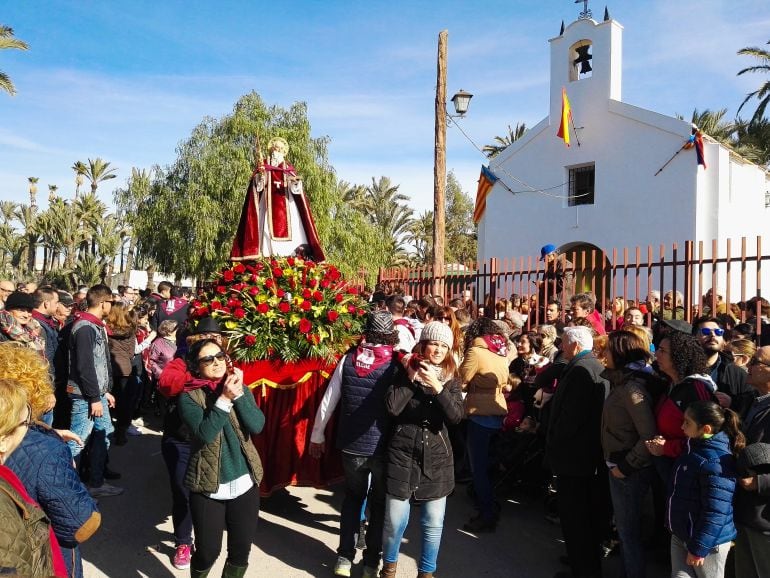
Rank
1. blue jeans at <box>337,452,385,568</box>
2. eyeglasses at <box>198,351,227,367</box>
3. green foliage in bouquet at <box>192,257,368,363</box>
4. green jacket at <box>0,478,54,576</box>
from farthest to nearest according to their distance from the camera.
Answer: green foliage in bouquet at <box>192,257,368,363</box> → blue jeans at <box>337,452,385,568</box> → eyeglasses at <box>198,351,227,367</box> → green jacket at <box>0,478,54,576</box>

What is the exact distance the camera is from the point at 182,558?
443cm

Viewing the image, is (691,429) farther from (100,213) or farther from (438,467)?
(100,213)

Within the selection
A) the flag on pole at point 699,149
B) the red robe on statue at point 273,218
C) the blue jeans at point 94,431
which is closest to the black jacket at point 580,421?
the red robe on statue at point 273,218

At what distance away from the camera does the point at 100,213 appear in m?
42.1

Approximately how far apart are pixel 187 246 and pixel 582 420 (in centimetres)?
1974

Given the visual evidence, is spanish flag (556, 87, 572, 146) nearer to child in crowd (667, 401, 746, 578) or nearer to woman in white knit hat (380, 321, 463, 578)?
woman in white knit hat (380, 321, 463, 578)

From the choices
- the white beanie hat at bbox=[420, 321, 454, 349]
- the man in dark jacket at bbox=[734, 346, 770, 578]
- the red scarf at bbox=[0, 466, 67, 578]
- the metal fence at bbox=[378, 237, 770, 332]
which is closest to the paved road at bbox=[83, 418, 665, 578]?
the man in dark jacket at bbox=[734, 346, 770, 578]

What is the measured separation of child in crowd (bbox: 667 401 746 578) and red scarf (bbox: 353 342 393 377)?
1.82 m

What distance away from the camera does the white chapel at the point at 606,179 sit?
48.5ft

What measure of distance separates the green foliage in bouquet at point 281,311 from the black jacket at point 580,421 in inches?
78.6

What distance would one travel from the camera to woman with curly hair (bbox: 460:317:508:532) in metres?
5.23

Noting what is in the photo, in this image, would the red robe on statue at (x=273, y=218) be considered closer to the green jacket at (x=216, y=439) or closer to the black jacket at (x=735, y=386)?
the green jacket at (x=216, y=439)

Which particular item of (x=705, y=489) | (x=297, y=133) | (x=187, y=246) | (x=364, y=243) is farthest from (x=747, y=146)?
(x=705, y=489)

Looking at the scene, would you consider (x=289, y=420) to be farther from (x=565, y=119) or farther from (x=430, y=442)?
(x=565, y=119)
